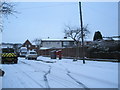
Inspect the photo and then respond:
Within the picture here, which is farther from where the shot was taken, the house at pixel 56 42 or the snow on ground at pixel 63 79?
the house at pixel 56 42

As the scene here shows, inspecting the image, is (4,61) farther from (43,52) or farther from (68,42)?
(68,42)

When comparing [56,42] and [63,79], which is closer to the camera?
[63,79]

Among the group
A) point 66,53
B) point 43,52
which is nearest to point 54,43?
point 43,52

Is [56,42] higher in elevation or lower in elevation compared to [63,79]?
higher

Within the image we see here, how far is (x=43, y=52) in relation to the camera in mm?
68000

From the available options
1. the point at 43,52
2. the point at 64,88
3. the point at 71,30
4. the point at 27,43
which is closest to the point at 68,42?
the point at 27,43

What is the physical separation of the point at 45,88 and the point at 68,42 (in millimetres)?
99122

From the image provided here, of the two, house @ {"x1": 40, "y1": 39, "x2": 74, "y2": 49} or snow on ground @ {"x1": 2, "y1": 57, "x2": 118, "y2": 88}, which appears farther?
house @ {"x1": 40, "y1": 39, "x2": 74, "y2": 49}

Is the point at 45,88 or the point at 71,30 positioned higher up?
the point at 71,30

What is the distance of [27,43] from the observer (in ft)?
397

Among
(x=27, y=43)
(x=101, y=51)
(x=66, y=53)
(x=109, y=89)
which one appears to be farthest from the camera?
(x=27, y=43)

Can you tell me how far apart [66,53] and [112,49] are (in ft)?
63.2

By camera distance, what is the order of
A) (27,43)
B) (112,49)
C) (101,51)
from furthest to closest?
(27,43) < (101,51) < (112,49)

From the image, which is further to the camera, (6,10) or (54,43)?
(54,43)
